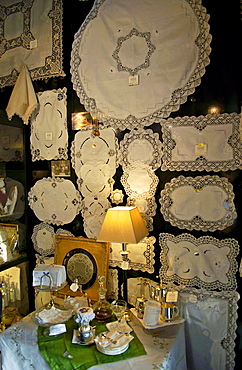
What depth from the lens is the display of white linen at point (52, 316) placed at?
5.51 feet

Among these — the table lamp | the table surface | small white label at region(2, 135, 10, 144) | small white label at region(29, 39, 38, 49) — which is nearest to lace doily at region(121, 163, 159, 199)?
the table lamp

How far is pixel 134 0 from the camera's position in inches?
72.6

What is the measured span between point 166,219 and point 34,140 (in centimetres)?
125

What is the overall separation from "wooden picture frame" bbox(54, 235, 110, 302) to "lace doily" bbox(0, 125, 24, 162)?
0.79 metres

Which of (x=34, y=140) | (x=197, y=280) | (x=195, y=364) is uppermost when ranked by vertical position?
(x=34, y=140)

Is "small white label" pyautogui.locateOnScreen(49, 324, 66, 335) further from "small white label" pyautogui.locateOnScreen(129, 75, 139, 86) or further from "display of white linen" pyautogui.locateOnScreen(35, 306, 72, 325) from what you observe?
"small white label" pyautogui.locateOnScreen(129, 75, 139, 86)

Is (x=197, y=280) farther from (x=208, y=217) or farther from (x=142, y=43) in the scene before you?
(x=142, y=43)

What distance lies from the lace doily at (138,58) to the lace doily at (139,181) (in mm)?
300

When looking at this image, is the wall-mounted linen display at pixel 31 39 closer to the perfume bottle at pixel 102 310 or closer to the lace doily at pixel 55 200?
the lace doily at pixel 55 200

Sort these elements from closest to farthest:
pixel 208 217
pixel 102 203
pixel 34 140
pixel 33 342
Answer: pixel 33 342 → pixel 208 217 → pixel 102 203 → pixel 34 140

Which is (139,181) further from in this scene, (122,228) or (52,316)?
(52,316)

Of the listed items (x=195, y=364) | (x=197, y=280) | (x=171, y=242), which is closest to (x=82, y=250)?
(x=171, y=242)

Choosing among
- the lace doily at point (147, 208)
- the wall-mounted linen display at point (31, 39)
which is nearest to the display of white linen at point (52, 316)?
the lace doily at point (147, 208)

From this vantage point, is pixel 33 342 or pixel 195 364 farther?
pixel 195 364
